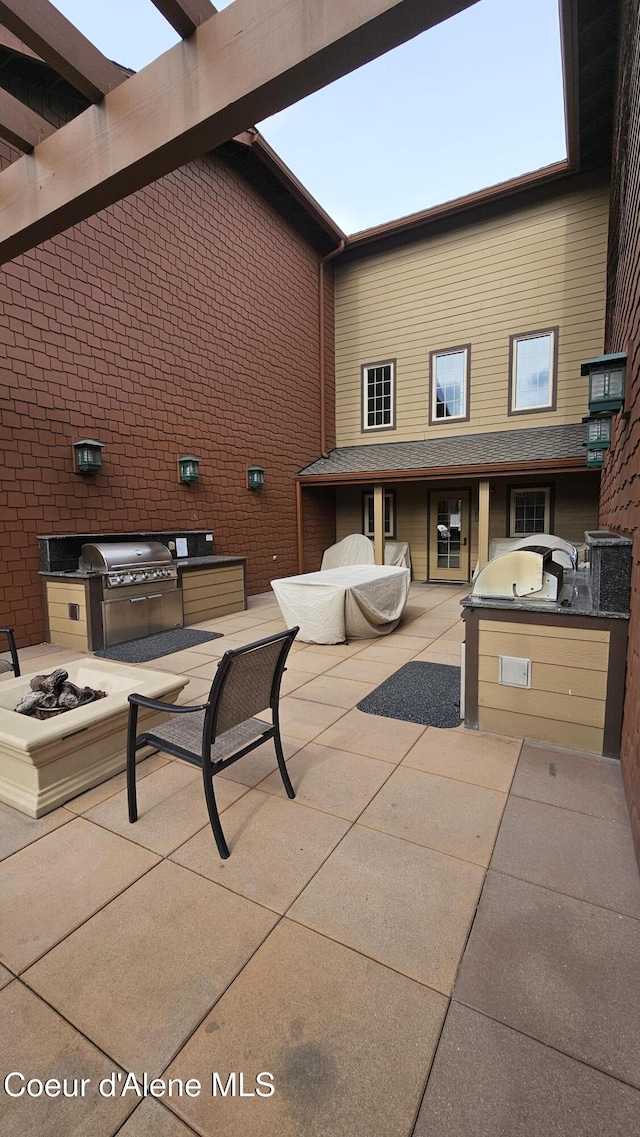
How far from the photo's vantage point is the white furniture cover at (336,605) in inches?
186

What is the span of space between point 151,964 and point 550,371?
9163mm

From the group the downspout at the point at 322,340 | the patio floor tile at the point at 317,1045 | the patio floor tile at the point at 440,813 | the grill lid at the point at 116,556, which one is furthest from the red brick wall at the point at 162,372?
the patio floor tile at the point at 317,1045

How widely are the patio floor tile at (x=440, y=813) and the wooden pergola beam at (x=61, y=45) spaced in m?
3.10

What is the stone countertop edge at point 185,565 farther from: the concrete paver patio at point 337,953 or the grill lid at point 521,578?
the grill lid at point 521,578

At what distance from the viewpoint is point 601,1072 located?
1.04 m

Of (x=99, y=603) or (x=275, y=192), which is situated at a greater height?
(x=275, y=192)

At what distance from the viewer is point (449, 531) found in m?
9.01

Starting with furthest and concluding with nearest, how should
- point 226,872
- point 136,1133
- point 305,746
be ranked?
1. point 305,746
2. point 226,872
3. point 136,1133

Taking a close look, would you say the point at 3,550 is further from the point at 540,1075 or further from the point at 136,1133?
the point at 540,1075

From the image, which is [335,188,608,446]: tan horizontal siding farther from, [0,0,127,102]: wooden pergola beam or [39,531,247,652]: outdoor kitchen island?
[0,0,127,102]: wooden pergola beam

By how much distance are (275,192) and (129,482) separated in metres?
5.99

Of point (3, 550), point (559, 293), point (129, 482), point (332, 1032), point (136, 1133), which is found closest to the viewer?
point (136, 1133)

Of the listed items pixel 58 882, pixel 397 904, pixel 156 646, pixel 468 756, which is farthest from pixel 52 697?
pixel 156 646

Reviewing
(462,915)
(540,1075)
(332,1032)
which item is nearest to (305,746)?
(462,915)
